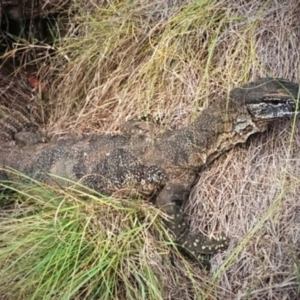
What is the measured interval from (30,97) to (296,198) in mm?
1804

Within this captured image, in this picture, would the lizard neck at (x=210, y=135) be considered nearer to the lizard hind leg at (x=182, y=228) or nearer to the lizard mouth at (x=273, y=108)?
the lizard mouth at (x=273, y=108)

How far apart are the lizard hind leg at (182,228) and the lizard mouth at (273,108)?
1.69 ft

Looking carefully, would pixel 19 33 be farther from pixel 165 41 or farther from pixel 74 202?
pixel 74 202

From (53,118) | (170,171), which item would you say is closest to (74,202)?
(170,171)

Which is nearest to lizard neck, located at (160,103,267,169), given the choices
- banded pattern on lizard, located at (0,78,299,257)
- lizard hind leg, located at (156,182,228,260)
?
banded pattern on lizard, located at (0,78,299,257)

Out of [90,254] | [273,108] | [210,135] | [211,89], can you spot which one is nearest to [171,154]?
[210,135]

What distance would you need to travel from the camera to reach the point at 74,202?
357 centimetres

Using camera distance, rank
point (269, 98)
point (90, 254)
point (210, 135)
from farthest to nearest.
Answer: point (210, 135), point (269, 98), point (90, 254)

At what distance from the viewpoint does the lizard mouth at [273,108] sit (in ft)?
11.3

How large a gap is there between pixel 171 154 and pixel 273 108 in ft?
1.92

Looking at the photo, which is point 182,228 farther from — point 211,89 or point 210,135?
point 211,89

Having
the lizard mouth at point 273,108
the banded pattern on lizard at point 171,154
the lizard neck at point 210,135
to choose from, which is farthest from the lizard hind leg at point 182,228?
the lizard mouth at point 273,108

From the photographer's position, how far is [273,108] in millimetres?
3490

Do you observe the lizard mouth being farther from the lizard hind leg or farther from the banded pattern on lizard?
the lizard hind leg
